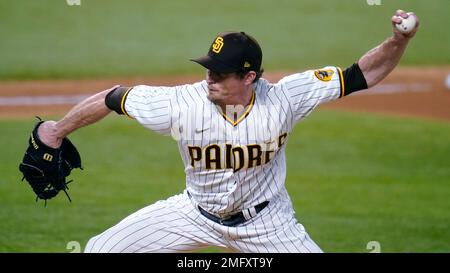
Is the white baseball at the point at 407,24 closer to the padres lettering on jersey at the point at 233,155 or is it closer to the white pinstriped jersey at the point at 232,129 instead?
the white pinstriped jersey at the point at 232,129

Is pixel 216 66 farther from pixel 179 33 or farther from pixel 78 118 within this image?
pixel 179 33

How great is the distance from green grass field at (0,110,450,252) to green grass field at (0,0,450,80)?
14.6 feet

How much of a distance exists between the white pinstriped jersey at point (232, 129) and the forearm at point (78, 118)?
16cm

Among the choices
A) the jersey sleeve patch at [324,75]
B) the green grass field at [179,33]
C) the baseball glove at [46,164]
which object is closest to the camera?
the baseball glove at [46,164]

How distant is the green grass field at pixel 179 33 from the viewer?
18.4 meters

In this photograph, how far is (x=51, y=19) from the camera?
2047cm

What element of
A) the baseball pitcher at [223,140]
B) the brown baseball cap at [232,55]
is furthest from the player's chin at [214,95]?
the brown baseball cap at [232,55]

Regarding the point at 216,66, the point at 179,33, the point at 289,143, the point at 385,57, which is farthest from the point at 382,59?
the point at 179,33

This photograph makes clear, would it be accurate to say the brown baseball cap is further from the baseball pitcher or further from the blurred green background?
the blurred green background

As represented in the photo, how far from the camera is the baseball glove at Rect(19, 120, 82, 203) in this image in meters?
5.91

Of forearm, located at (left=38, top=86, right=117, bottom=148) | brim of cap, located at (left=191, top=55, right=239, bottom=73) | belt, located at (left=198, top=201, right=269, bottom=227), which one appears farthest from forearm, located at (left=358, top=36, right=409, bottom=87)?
forearm, located at (left=38, top=86, right=117, bottom=148)

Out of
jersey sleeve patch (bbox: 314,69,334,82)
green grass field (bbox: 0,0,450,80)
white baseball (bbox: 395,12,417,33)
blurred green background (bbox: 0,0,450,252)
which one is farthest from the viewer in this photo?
green grass field (bbox: 0,0,450,80)

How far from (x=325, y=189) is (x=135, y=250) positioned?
506 cm

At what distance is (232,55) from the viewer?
5824mm
